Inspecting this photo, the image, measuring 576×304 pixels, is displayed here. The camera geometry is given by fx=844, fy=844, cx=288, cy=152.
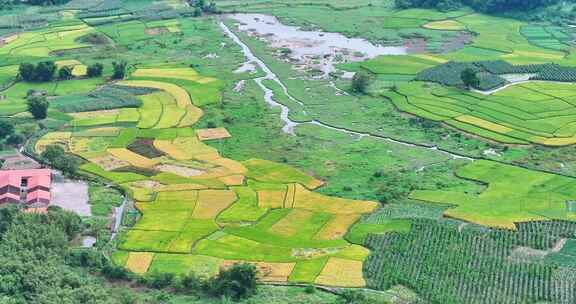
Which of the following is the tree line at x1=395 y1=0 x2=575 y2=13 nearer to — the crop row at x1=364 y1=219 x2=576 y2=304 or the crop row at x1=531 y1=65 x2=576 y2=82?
the crop row at x1=531 y1=65 x2=576 y2=82

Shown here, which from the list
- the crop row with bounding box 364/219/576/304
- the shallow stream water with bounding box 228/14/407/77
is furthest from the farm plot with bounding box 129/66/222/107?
the crop row with bounding box 364/219/576/304

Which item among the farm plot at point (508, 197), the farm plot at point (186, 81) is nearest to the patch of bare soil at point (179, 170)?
the farm plot at point (186, 81)

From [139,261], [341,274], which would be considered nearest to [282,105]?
[139,261]

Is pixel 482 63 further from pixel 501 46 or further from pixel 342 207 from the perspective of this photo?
pixel 342 207

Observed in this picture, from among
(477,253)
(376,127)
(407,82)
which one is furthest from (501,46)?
(477,253)

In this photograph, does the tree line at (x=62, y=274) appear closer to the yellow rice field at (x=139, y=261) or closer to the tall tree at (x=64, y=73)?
the yellow rice field at (x=139, y=261)

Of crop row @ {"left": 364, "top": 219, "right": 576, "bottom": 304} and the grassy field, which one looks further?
the grassy field
